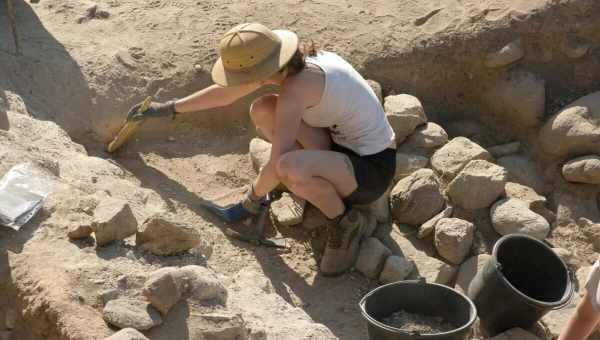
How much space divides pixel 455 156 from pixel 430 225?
0.57 m

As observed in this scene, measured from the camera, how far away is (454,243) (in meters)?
4.71

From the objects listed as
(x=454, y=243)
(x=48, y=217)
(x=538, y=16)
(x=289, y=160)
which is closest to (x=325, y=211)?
(x=289, y=160)

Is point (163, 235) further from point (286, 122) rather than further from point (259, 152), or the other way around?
point (259, 152)

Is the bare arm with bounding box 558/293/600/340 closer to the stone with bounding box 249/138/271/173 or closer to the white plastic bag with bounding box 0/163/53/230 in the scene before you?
the stone with bounding box 249/138/271/173

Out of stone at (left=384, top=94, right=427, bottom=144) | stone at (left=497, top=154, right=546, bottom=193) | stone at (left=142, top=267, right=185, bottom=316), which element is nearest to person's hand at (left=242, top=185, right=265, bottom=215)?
stone at (left=384, top=94, right=427, bottom=144)

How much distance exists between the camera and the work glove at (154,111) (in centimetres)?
482

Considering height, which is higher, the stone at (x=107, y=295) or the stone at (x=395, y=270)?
the stone at (x=107, y=295)

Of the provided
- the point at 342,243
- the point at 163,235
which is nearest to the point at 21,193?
the point at 163,235

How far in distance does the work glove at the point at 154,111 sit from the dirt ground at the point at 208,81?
11.6 inches

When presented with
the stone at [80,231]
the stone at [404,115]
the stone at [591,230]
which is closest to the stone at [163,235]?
the stone at [80,231]

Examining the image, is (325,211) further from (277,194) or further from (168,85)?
(168,85)

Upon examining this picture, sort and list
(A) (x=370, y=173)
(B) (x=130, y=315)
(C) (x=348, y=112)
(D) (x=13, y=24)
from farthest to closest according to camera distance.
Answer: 1. (D) (x=13, y=24)
2. (A) (x=370, y=173)
3. (C) (x=348, y=112)
4. (B) (x=130, y=315)

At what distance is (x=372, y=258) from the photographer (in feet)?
15.3

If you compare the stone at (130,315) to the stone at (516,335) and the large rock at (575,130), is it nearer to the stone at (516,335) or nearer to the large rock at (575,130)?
the stone at (516,335)
